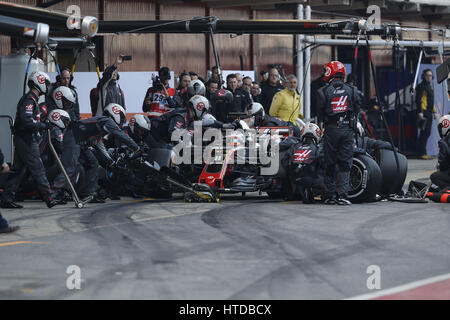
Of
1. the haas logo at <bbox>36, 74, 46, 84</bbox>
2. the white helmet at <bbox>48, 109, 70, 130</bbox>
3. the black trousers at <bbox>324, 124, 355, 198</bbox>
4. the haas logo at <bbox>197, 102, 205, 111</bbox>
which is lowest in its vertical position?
the black trousers at <bbox>324, 124, 355, 198</bbox>

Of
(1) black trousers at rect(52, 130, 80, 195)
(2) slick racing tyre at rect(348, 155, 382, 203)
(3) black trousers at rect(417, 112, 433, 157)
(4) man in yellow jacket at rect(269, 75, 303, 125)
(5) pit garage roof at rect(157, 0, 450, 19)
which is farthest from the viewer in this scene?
(3) black trousers at rect(417, 112, 433, 157)

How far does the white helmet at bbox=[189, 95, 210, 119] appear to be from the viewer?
47.8ft

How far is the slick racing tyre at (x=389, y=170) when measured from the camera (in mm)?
14188

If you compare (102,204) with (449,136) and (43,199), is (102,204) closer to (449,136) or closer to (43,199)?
(43,199)

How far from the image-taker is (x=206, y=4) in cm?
2262

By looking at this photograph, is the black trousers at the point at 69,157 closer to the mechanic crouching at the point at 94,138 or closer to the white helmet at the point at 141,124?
the mechanic crouching at the point at 94,138

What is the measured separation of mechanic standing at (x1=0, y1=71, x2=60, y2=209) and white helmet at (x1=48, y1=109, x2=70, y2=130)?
1.28 feet

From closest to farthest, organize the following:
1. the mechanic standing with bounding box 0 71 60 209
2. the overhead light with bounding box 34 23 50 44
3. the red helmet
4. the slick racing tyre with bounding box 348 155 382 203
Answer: the overhead light with bounding box 34 23 50 44
the mechanic standing with bounding box 0 71 60 209
the slick racing tyre with bounding box 348 155 382 203
the red helmet

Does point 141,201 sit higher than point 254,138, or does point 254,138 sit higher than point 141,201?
point 254,138

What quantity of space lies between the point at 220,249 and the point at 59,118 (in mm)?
5089

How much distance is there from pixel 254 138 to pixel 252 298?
24.3 feet

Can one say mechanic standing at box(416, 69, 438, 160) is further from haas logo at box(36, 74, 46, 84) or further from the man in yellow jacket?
haas logo at box(36, 74, 46, 84)

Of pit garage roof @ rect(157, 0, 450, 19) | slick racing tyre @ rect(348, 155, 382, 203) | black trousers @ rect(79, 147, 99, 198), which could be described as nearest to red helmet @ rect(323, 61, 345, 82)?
slick racing tyre @ rect(348, 155, 382, 203)
